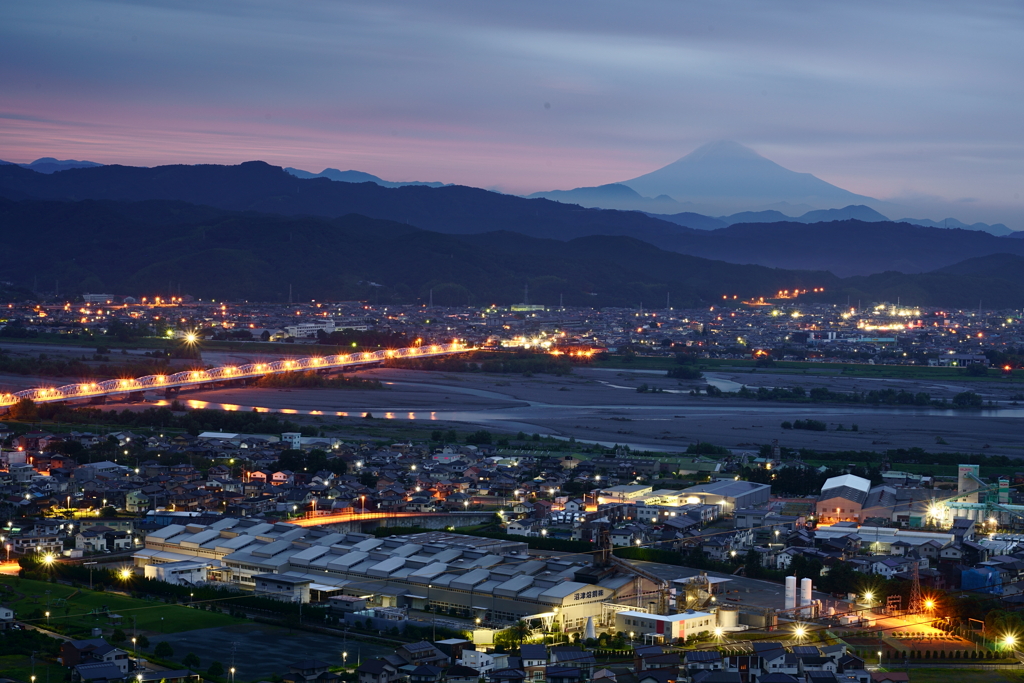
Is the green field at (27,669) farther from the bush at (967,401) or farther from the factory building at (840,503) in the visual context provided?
the bush at (967,401)

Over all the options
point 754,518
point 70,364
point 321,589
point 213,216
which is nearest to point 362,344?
point 70,364

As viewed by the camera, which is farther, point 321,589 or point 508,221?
point 508,221

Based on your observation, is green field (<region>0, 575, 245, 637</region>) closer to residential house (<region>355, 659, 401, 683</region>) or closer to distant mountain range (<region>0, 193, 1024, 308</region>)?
residential house (<region>355, 659, 401, 683</region>)

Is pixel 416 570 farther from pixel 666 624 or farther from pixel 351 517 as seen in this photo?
pixel 351 517

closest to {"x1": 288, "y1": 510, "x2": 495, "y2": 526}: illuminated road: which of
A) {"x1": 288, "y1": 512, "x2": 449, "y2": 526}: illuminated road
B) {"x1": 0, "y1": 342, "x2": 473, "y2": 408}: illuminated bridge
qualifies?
{"x1": 288, "y1": 512, "x2": 449, "y2": 526}: illuminated road

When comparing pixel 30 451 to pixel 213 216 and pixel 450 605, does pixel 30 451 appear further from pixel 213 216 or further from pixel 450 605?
pixel 213 216

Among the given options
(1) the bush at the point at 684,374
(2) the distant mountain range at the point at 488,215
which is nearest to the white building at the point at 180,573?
(1) the bush at the point at 684,374
